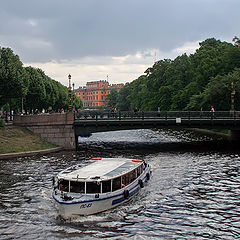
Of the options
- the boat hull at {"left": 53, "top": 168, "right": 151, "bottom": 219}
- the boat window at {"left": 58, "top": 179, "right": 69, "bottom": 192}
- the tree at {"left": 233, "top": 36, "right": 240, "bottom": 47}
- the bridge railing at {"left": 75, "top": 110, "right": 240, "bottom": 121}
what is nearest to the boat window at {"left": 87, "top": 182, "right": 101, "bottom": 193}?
the boat hull at {"left": 53, "top": 168, "right": 151, "bottom": 219}

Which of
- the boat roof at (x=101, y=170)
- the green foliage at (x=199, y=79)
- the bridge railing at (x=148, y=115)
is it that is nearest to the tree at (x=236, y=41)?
the green foliage at (x=199, y=79)

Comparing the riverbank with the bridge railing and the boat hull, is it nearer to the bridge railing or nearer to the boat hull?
the bridge railing

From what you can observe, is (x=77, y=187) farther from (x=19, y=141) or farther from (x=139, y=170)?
(x=19, y=141)

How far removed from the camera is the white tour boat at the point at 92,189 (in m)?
22.5

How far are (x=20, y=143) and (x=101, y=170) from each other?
1047 inches

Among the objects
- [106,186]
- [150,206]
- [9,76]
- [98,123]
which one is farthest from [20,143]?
[150,206]

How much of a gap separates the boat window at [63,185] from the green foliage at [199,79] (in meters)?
52.8

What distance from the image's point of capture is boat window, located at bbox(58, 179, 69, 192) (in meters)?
24.2

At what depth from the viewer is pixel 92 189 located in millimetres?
23734

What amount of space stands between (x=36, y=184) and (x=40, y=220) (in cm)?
897

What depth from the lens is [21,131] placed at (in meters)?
55.0

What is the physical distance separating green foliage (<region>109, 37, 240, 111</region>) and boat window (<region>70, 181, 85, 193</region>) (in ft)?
173

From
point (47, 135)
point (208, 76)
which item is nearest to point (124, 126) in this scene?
point (47, 135)

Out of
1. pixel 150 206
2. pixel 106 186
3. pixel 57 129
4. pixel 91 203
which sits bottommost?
pixel 150 206
